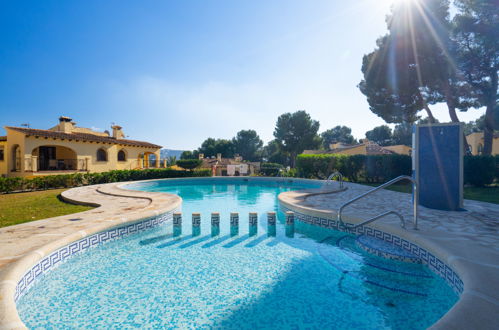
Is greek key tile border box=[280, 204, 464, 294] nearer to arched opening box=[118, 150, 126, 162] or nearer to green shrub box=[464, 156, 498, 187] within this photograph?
green shrub box=[464, 156, 498, 187]

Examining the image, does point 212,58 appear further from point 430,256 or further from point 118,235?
point 430,256

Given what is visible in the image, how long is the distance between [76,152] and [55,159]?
10.4 ft

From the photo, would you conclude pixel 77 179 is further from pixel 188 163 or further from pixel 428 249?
pixel 428 249

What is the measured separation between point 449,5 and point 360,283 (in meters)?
19.3

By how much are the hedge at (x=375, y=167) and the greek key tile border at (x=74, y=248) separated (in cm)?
1396

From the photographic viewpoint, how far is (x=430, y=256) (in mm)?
4164

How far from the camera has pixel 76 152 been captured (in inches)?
821

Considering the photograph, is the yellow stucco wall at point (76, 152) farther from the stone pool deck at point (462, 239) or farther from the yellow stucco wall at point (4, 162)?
the stone pool deck at point (462, 239)

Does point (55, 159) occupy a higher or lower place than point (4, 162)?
higher

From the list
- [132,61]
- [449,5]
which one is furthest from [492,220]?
[132,61]

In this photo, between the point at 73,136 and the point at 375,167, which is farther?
the point at 73,136

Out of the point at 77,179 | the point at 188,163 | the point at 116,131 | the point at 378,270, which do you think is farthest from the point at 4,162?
the point at 378,270

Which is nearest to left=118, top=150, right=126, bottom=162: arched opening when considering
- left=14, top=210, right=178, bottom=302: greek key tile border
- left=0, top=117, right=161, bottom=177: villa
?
left=0, top=117, right=161, bottom=177: villa

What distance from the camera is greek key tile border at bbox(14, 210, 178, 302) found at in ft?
11.5
